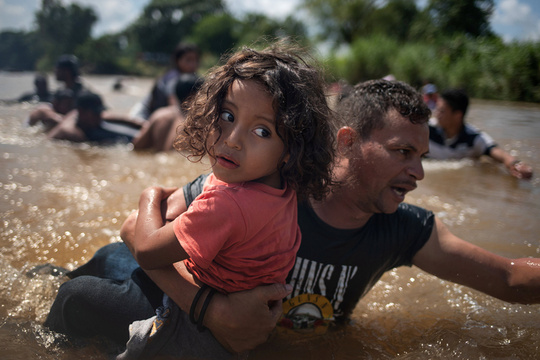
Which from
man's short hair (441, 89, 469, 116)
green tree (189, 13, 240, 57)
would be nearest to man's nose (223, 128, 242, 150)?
man's short hair (441, 89, 469, 116)

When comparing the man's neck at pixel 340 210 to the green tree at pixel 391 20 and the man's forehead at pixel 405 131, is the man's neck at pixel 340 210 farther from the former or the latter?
the green tree at pixel 391 20

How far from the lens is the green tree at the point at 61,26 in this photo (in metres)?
16.2

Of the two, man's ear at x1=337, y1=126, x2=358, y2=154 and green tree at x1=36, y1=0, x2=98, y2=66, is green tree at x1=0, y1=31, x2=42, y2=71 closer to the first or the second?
green tree at x1=36, y1=0, x2=98, y2=66

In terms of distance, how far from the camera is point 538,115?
10633 millimetres

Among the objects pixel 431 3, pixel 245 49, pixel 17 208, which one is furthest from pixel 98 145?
pixel 431 3

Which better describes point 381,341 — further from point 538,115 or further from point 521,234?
point 538,115

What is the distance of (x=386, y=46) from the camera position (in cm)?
2136

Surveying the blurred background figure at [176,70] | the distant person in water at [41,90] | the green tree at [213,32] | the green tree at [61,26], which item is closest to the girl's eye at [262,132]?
the blurred background figure at [176,70]

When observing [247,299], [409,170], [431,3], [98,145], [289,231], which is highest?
[431,3]

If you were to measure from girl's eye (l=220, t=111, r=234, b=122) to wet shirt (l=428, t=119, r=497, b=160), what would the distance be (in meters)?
5.31

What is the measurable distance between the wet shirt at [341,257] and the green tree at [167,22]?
67545 millimetres

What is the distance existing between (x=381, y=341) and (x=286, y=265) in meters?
0.81

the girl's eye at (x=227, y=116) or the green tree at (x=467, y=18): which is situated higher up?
the green tree at (x=467, y=18)

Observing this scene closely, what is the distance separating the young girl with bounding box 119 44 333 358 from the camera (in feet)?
4.16
